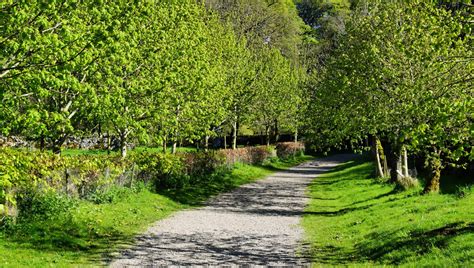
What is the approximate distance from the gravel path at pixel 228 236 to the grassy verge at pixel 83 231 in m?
0.94

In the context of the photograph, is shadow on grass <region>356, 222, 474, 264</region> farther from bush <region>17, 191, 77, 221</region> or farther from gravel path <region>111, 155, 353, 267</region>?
bush <region>17, 191, 77, 221</region>

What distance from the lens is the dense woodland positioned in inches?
478

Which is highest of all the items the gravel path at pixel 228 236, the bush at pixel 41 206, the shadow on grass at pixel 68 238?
the bush at pixel 41 206

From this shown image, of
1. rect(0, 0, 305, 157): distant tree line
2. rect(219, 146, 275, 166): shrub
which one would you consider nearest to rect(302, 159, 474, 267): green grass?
rect(0, 0, 305, 157): distant tree line

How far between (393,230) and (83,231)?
38.2 ft

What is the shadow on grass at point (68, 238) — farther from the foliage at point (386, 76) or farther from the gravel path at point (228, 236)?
the foliage at point (386, 76)

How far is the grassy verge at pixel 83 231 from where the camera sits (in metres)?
13.9

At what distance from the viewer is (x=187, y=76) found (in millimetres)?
29281

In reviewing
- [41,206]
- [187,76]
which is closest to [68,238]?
[41,206]

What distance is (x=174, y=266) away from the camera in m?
13.3

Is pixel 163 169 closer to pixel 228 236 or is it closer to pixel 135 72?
pixel 135 72

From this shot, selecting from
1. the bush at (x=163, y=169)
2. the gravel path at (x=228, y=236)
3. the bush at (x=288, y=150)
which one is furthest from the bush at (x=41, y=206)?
the bush at (x=288, y=150)

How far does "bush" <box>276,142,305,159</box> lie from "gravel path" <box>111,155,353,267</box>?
1369 inches

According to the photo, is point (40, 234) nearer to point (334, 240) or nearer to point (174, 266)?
point (174, 266)
